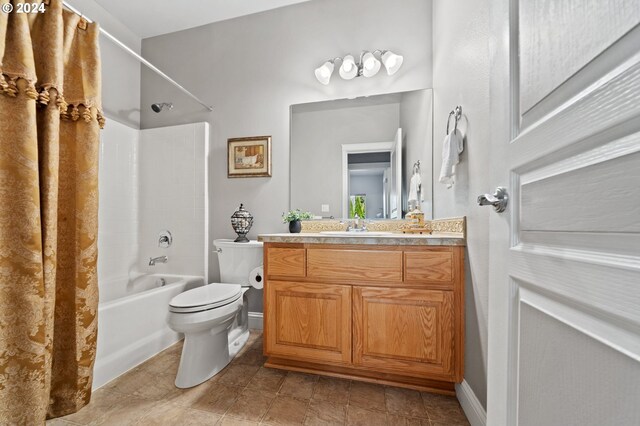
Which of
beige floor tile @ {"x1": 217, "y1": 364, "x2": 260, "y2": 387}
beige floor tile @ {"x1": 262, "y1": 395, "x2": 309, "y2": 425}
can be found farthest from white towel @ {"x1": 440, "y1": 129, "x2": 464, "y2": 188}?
beige floor tile @ {"x1": 217, "y1": 364, "x2": 260, "y2": 387}

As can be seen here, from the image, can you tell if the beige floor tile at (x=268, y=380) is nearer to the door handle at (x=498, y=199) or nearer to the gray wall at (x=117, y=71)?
the door handle at (x=498, y=199)

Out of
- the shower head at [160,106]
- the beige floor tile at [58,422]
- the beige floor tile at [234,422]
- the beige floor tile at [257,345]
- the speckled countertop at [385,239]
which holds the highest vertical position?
the shower head at [160,106]

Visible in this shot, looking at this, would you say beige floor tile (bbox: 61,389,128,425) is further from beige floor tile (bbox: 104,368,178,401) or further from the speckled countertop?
the speckled countertop

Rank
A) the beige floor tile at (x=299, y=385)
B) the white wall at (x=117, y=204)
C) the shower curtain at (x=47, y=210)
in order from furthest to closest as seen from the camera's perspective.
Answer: the white wall at (x=117, y=204)
the beige floor tile at (x=299, y=385)
the shower curtain at (x=47, y=210)

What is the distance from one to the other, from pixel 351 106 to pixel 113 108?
7.08ft

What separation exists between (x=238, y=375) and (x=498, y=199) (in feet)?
5.27

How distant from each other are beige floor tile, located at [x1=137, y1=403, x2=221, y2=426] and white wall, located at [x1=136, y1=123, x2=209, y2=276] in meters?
1.12

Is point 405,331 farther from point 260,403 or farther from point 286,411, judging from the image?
point 260,403

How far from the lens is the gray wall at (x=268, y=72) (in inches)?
74.7

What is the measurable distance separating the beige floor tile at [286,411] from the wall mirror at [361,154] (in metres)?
1.22

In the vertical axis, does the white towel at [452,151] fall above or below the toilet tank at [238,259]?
above

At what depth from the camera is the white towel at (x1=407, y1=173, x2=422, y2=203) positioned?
1800mm

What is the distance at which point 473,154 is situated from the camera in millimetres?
1140

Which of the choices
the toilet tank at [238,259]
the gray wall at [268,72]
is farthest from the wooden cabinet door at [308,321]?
the gray wall at [268,72]
